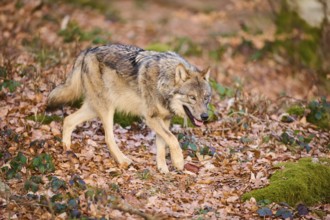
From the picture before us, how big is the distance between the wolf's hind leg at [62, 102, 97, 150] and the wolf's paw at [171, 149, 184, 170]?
1.58 m

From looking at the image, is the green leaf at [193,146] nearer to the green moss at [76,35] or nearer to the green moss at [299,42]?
the green moss at [76,35]

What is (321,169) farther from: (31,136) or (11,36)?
(11,36)

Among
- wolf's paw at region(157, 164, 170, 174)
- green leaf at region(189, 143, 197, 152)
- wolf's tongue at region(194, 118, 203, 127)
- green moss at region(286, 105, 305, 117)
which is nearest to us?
wolf's tongue at region(194, 118, 203, 127)

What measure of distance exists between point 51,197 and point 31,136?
1.99 m

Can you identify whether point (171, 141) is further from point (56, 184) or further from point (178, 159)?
point (56, 184)

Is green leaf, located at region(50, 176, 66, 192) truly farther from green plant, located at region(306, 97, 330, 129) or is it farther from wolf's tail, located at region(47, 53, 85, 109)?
green plant, located at region(306, 97, 330, 129)

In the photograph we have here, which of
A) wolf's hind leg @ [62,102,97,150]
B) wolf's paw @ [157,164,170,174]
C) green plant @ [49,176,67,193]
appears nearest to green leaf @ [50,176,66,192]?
green plant @ [49,176,67,193]

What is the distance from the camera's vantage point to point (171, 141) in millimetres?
7453

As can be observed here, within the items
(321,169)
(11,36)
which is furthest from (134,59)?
(11,36)

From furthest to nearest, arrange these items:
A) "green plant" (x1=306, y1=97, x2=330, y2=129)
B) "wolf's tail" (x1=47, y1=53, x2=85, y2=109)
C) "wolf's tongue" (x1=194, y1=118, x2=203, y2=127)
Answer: "green plant" (x1=306, y1=97, x2=330, y2=129), "wolf's tail" (x1=47, y1=53, x2=85, y2=109), "wolf's tongue" (x1=194, y1=118, x2=203, y2=127)

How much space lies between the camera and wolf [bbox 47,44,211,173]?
24.5 ft

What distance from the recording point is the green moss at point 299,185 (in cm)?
667

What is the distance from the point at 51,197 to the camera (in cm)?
604

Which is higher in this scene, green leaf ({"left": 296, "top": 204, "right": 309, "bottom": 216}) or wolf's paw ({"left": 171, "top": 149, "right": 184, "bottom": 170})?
wolf's paw ({"left": 171, "top": 149, "right": 184, "bottom": 170})
